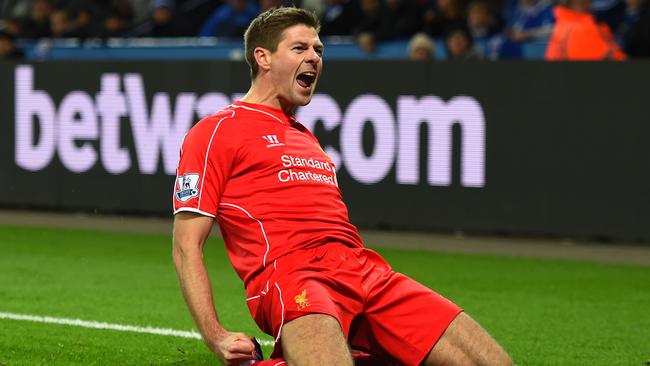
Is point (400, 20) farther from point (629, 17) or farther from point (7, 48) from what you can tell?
point (7, 48)

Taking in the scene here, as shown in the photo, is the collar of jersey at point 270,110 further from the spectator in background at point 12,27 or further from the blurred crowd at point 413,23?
the spectator in background at point 12,27

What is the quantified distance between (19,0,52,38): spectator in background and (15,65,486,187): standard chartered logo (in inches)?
175

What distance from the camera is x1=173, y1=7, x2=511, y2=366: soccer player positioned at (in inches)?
213

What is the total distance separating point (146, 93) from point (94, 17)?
5.06 meters

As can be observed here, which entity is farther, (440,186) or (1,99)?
(1,99)

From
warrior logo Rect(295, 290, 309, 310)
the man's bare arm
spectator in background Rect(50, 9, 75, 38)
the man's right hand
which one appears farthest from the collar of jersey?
spectator in background Rect(50, 9, 75, 38)

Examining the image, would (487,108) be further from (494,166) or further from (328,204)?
(328,204)

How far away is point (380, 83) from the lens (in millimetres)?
13719

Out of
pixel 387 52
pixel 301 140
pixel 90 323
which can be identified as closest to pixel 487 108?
pixel 387 52

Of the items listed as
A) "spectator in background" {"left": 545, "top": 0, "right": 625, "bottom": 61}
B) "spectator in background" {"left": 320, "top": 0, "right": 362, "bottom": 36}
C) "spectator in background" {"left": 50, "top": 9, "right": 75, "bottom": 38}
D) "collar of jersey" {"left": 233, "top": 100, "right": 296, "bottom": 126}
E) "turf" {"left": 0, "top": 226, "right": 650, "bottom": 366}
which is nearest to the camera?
"collar of jersey" {"left": 233, "top": 100, "right": 296, "bottom": 126}

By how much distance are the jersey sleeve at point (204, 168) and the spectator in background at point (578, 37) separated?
28.3ft

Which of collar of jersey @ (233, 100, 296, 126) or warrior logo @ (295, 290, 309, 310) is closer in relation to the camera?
warrior logo @ (295, 290, 309, 310)

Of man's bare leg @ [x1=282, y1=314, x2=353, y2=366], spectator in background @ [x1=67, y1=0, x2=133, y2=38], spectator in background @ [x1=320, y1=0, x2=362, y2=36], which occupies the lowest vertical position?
spectator in background @ [x1=67, y1=0, x2=133, y2=38]

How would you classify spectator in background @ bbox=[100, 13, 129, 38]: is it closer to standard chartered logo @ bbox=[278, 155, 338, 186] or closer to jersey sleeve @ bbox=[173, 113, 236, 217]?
standard chartered logo @ bbox=[278, 155, 338, 186]
